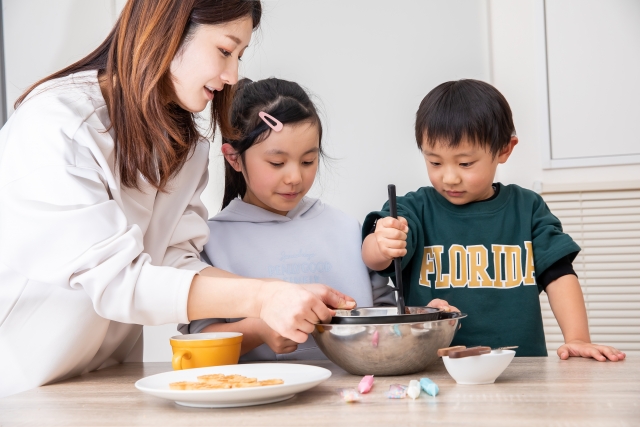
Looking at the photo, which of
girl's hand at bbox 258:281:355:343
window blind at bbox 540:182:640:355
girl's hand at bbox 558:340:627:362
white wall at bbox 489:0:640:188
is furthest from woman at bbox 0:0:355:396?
window blind at bbox 540:182:640:355

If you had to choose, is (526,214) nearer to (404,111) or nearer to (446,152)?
(446,152)

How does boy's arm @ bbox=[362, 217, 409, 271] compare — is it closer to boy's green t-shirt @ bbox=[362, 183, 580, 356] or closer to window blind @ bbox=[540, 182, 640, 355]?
boy's green t-shirt @ bbox=[362, 183, 580, 356]

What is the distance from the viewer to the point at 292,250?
1571 mm

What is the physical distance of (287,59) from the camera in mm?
2717

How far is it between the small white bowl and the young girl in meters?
0.58

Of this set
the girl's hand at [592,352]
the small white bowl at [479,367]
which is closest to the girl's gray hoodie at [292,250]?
the girl's hand at [592,352]

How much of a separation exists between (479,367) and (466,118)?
2.44ft

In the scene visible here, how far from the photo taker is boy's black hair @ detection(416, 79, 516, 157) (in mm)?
1465

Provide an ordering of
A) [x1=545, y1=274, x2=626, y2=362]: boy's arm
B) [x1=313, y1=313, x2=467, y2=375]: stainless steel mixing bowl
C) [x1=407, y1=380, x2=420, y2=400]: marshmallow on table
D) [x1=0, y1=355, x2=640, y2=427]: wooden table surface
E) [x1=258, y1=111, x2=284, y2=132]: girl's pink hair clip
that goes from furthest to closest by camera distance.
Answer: [x1=258, y1=111, x2=284, y2=132]: girl's pink hair clip
[x1=545, y1=274, x2=626, y2=362]: boy's arm
[x1=313, y1=313, x2=467, y2=375]: stainless steel mixing bowl
[x1=407, y1=380, x2=420, y2=400]: marshmallow on table
[x1=0, y1=355, x2=640, y2=427]: wooden table surface

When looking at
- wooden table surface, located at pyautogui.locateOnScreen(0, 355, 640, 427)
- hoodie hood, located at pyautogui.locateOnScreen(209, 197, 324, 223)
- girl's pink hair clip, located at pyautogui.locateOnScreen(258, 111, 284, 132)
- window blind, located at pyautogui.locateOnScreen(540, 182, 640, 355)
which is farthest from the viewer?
window blind, located at pyautogui.locateOnScreen(540, 182, 640, 355)

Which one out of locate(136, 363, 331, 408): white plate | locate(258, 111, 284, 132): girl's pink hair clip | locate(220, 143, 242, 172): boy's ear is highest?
locate(258, 111, 284, 132): girl's pink hair clip

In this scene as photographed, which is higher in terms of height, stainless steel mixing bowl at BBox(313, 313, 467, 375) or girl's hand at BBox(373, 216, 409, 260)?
girl's hand at BBox(373, 216, 409, 260)

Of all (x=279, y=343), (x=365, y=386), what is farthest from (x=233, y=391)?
(x=279, y=343)

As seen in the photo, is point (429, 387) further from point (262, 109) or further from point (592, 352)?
point (262, 109)
